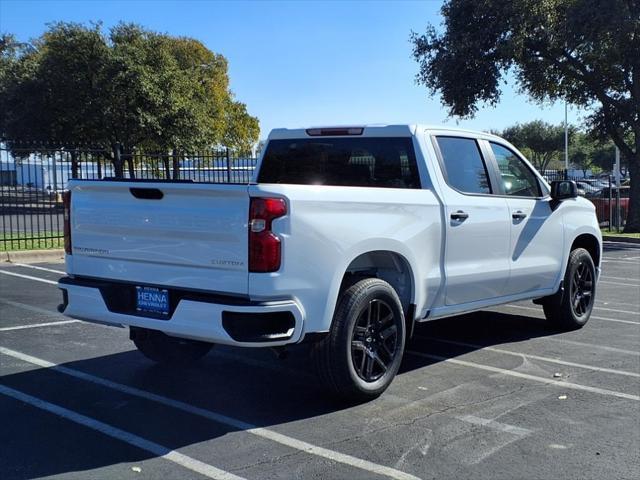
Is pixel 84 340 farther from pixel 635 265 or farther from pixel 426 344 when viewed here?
pixel 635 265

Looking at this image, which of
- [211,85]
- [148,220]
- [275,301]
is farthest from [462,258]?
[211,85]

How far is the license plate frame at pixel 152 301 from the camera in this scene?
15.5 ft

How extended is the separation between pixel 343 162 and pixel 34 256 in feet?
30.5

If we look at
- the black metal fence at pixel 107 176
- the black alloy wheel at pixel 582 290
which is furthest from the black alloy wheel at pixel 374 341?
the black metal fence at pixel 107 176

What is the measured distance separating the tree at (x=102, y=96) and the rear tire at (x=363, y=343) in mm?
25132

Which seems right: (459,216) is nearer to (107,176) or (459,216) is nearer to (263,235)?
(263,235)

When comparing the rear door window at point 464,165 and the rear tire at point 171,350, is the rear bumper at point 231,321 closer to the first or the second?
the rear tire at point 171,350

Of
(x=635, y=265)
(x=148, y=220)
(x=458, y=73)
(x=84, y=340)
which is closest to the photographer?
A: (x=148, y=220)

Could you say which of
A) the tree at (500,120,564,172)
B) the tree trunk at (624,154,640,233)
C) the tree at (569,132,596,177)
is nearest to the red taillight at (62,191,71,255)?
the tree trunk at (624,154,640,233)

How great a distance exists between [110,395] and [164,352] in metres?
0.92

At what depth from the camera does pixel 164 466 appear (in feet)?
13.0

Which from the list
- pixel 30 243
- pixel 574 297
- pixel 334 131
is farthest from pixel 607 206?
pixel 334 131

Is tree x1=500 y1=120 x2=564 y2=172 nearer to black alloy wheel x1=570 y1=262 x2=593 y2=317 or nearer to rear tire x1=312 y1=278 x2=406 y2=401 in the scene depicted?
black alloy wheel x1=570 y1=262 x2=593 y2=317

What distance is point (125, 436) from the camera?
438cm
